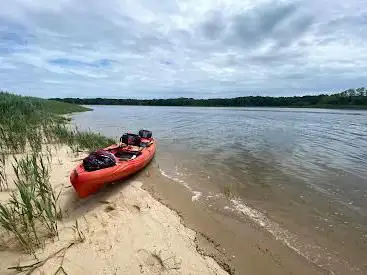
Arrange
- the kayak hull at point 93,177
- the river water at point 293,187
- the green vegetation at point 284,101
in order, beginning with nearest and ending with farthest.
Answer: the river water at point 293,187 < the kayak hull at point 93,177 < the green vegetation at point 284,101

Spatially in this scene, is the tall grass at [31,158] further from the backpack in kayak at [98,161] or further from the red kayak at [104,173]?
the backpack in kayak at [98,161]

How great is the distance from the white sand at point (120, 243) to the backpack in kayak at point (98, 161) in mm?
666

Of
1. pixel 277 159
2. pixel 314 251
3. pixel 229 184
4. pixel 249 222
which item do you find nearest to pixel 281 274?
pixel 314 251

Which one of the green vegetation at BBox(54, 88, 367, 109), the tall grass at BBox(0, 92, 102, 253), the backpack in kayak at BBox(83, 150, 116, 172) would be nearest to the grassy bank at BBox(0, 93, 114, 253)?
the tall grass at BBox(0, 92, 102, 253)

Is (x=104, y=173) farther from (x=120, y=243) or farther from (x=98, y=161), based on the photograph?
(x=120, y=243)

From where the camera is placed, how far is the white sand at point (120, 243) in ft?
14.1

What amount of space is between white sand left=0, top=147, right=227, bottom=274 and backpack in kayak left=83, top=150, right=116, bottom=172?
Answer: 666 mm

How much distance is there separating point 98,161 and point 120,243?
2814 millimetres

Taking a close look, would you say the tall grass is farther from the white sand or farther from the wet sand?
the wet sand

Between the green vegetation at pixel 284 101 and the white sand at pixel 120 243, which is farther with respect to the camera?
the green vegetation at pixel 284 101

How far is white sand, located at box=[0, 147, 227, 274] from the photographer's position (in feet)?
14.1

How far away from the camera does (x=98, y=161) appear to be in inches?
289

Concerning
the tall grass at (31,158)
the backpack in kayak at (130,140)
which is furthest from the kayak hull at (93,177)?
the backpack in kayak at (130,140)

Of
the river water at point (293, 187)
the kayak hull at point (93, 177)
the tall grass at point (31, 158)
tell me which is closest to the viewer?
the tall grass at point (31, 158)
